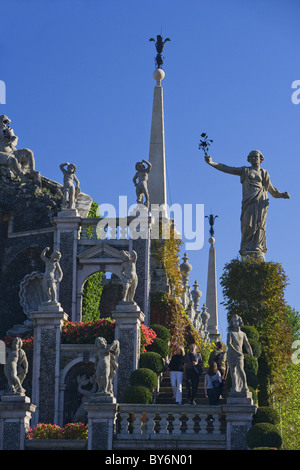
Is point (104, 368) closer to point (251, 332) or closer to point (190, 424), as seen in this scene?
point (190, 424)

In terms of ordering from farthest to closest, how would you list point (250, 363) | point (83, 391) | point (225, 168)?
point (225, 168) < point (83, 391) < point (250, 363)

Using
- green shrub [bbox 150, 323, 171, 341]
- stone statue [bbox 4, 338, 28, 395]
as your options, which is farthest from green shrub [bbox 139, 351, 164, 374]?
stone statue [bbox 4, 338, 28, 395]

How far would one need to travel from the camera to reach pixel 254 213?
4025 cm

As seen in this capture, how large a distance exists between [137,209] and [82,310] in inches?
163

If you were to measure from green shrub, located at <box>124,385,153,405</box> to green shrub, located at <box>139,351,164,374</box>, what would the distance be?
82.6 inches

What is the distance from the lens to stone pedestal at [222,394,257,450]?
3025 cm

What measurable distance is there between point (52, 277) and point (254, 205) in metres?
7.50

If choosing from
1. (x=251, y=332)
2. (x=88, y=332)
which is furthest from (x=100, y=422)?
(x=251, y=332)


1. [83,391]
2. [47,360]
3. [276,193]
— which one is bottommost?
[83,391]

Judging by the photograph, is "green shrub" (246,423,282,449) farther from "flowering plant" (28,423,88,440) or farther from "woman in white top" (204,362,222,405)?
"flowering plant" (28,423,88,440)

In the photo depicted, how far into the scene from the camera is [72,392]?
123 ft

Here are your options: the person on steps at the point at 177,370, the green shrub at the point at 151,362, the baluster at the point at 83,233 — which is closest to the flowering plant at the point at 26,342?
the green shrub at the point at 151,362

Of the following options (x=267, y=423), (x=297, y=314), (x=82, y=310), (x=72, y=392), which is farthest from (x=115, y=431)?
(x=297, y=314)
